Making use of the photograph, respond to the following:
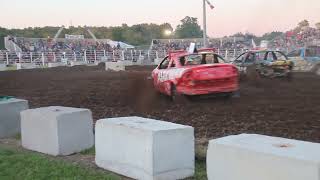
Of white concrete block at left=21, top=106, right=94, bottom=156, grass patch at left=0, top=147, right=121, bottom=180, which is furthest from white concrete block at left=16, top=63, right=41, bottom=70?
grass patch at left=0, top=147, right=121, bottom=180

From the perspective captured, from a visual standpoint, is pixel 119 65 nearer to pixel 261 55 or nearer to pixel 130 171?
pixel 261 55

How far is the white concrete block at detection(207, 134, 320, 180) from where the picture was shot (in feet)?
11.5

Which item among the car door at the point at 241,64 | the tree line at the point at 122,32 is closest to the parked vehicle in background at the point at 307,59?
the car door at the point at 241,64

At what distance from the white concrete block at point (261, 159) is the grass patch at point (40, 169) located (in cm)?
153

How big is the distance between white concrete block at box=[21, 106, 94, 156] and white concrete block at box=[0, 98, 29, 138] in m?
1.35

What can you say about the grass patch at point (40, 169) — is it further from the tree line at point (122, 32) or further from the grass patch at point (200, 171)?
the tree line at point (122, 32)

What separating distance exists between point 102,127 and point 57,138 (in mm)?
1148

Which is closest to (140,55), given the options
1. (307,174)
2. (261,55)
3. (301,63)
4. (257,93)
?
(301,63)

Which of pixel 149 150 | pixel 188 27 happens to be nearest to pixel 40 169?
pixel 149 150

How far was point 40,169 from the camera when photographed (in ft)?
18.5

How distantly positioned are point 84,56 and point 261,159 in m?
44.5

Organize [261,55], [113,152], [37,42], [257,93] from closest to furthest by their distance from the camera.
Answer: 1. [113,152]
2. [257,93]
3. [261,55]
4. [37,42]

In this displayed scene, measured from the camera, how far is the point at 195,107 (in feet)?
36.8

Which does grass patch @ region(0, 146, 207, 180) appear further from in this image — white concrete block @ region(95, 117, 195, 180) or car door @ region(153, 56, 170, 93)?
car door @ region(153, 56, 170, 93)
